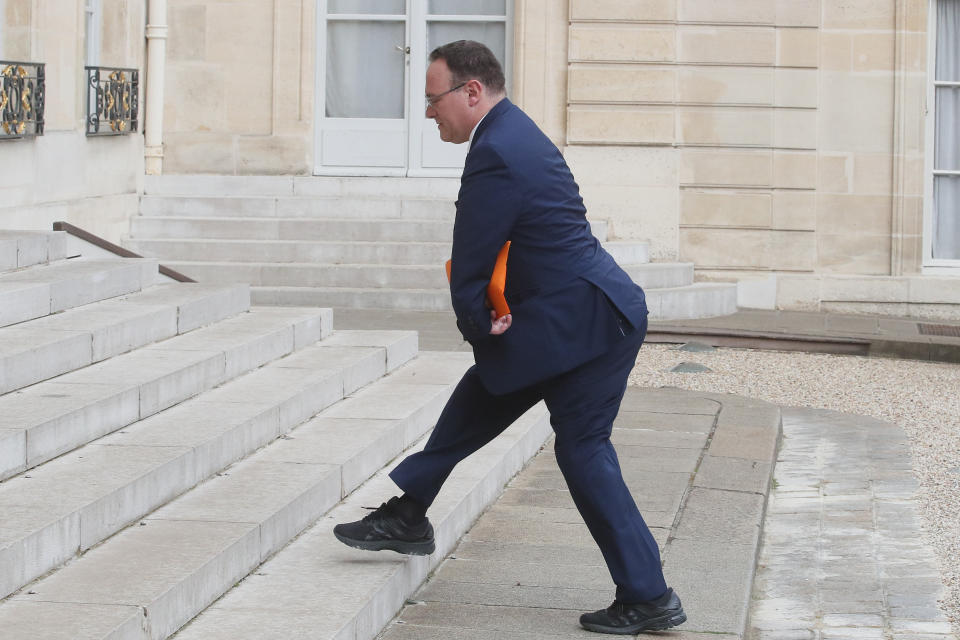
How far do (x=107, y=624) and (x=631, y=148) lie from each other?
9696 millimetres

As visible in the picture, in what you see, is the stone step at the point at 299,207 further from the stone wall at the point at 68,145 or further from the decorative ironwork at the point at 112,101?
the decorative ironwork at the point at 112,101

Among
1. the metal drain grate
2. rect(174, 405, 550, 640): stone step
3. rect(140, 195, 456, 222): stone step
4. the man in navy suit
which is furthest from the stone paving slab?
rect(140, 195, 456, 222): stone step

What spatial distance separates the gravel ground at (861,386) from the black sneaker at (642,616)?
2359 millimetres

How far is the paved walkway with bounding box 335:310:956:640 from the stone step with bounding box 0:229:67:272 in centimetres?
270

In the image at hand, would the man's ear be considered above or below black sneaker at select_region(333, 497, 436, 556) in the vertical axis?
above

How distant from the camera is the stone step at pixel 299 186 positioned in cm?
1238

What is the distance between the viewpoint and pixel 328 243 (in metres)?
11.7

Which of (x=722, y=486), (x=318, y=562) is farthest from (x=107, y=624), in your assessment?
(x=722, y=486)

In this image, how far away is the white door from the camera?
42.8 ft

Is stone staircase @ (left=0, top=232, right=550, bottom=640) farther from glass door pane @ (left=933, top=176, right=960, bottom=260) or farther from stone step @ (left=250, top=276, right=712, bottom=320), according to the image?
glass door pane @ (left=933, top=176, right=960, bottom=260)

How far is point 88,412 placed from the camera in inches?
195

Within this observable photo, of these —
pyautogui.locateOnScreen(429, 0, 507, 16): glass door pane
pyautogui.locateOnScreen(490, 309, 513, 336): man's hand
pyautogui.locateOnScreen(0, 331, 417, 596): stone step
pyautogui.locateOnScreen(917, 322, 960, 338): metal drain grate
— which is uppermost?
pyautogui.locateOnScreen(429, 0, 507, 16): glass door pane

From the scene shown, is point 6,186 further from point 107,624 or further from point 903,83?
point 903,83

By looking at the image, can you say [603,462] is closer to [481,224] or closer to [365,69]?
[481,224]
